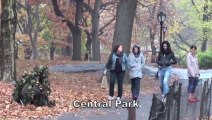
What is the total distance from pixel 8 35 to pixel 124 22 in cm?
604

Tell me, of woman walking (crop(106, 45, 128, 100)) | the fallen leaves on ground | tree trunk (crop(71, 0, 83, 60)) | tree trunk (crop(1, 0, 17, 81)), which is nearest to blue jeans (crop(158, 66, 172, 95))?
woman walking (crop(106, 45, 128, 100))

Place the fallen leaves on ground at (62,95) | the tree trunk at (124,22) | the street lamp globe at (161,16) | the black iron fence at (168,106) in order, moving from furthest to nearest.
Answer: the street lamp globe at (161,16) < the tree trunk at (124,22) < the fallen leaves on ground at (62,95) < the black iron fence at (168,106)

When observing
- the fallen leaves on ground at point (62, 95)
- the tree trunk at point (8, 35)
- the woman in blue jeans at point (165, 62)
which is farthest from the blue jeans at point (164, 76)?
the tree trunk at point (8, 35)

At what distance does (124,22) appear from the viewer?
19891 mm

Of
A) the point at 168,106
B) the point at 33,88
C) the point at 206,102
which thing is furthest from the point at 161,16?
the point at 168,106

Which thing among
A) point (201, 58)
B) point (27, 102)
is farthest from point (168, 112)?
point (201, 58)

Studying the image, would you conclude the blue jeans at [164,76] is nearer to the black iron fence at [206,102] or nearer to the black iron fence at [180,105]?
the black iron fence at [180,105]

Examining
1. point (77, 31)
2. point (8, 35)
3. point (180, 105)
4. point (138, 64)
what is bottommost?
point (180, 105)

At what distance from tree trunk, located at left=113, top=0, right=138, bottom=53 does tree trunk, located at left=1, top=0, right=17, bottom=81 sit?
558 cm

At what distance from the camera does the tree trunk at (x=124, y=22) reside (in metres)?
19.8

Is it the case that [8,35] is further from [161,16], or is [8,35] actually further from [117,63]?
[161,16]

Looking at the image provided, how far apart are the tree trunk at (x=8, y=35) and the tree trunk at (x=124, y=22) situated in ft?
18.3

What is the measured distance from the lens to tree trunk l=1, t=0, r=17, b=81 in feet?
50.9

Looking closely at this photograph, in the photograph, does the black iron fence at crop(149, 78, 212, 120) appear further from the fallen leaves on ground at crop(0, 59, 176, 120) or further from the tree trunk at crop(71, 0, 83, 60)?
the tree trunk at crop(71, 0, 83, 60)
